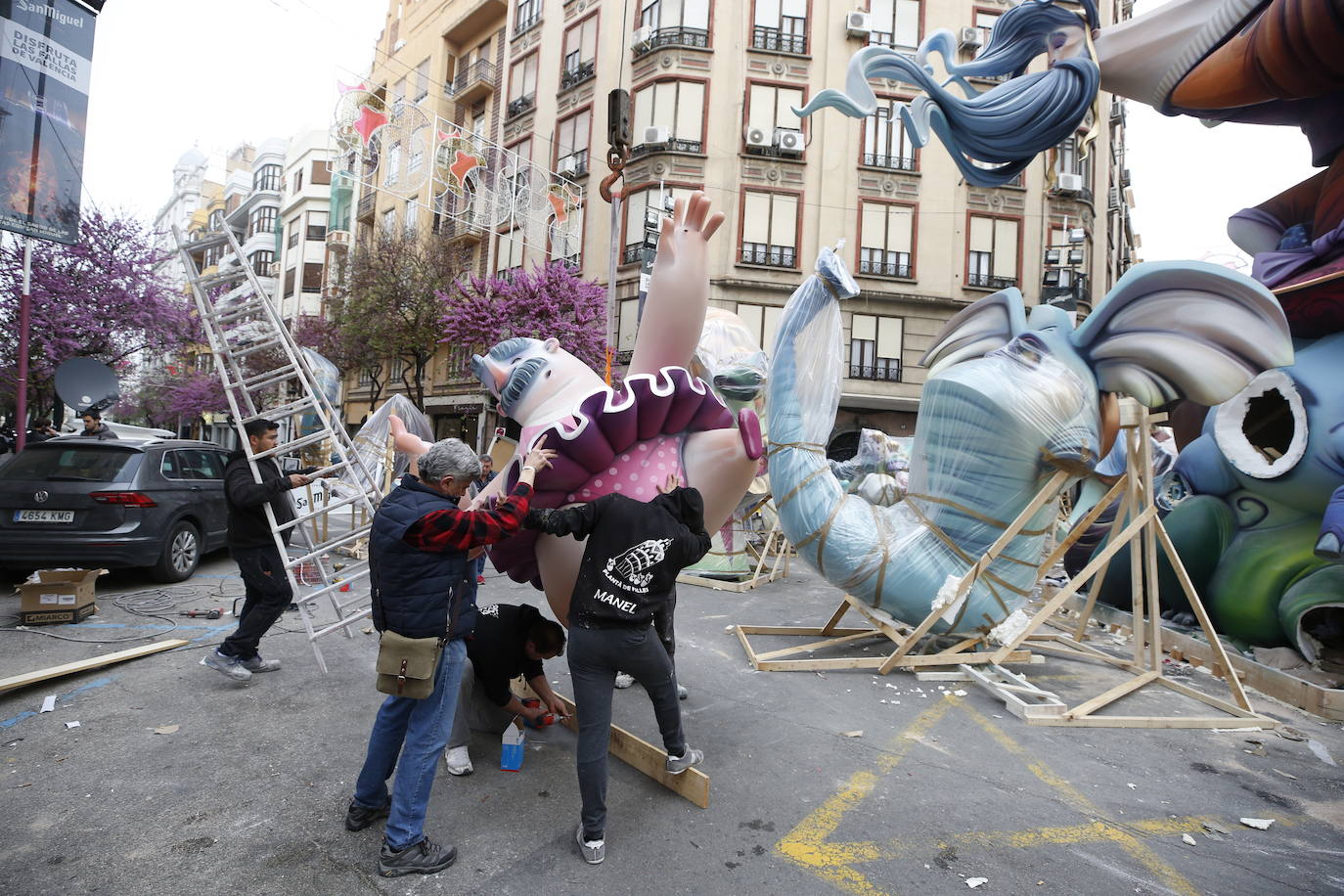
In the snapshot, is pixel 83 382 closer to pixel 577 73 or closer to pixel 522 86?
pixel 577 73

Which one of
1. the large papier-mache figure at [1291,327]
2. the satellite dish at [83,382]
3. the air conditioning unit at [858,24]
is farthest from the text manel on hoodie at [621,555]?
the air conditioning unit at [858,24]

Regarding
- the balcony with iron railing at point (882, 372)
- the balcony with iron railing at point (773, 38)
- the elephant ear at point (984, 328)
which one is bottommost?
the elephant ear at point (984, 328)

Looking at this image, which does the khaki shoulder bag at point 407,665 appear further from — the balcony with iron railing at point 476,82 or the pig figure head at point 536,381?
the balcony with iron railing at point 476,82

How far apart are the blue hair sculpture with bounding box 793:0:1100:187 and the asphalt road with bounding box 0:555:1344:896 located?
440 cm

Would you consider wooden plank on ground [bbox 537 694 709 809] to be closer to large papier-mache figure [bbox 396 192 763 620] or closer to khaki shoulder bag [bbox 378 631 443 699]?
large papier-mache figure [bbox 396 192 763 620]

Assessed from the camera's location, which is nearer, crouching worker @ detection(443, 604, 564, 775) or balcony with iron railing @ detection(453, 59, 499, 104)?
crouching worker @ detection(443, 604, 564, 775)

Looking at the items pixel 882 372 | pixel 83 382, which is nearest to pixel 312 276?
pixel 83 382

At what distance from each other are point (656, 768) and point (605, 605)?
104cm

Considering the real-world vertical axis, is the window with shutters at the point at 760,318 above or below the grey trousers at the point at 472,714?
above

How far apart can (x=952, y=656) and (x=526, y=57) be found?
21.0m

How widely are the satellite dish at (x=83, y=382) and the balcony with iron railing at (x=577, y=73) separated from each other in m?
13.7

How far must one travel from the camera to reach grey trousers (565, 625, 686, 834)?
98.7 inches

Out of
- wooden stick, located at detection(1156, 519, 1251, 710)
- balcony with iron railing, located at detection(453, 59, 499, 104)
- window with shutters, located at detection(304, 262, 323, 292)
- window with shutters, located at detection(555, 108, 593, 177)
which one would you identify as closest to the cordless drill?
wooden stick, located at detection(1156, 519, 1251, 710)

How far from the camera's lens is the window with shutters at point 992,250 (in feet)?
54.9
